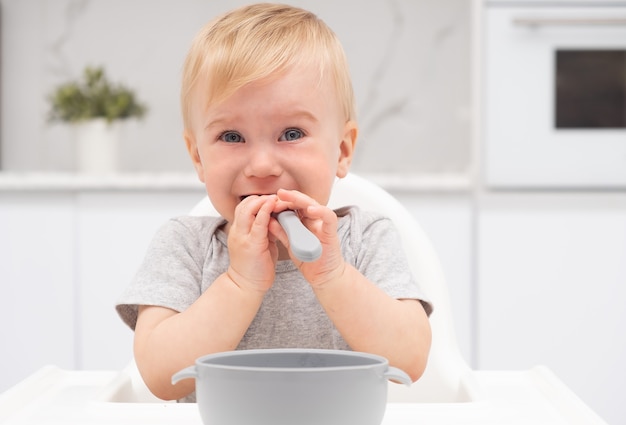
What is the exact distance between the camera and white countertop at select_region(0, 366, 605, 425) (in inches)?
25.4

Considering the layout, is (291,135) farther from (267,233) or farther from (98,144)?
(98,144)

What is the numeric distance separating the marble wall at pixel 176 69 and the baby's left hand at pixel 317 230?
5.89 ft

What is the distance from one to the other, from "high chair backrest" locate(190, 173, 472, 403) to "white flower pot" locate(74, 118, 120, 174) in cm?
126

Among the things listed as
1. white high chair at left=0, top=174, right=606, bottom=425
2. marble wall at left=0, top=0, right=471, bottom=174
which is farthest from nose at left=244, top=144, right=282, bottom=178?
marble wall at left=0, top=0, right=471, bottom=174

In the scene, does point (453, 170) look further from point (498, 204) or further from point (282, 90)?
point (282, 90)

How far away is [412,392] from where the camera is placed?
3.39 feet

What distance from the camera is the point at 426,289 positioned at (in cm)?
109

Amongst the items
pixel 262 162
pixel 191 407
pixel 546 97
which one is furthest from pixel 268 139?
pixel 546 97

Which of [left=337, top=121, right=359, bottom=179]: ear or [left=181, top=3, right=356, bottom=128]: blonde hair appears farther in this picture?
[left=337, top=121, right=359, bottom=179]: ear

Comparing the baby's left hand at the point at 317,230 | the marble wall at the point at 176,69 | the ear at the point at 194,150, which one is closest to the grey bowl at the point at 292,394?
the baby's left hand at the point at 317,230

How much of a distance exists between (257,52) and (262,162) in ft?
0.39

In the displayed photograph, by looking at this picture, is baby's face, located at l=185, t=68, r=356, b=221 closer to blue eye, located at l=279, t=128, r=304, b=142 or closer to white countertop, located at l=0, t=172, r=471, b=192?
blue eye, located at l=279, t=128, r=304, b=142

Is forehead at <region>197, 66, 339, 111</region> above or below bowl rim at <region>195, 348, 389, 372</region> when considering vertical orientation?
above

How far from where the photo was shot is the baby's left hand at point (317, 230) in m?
0.74
